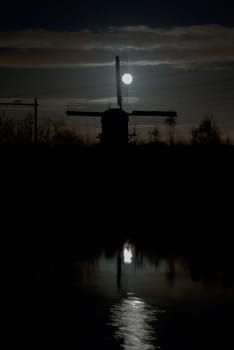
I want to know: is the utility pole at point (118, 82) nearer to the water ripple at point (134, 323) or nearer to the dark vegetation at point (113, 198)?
the dark vegetation at point (113, 198)

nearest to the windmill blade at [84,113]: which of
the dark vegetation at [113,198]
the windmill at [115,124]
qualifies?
the windmill at [115,124]

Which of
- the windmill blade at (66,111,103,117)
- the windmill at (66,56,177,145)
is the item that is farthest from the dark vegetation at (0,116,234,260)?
the windmill blade at (66,111,103,117)

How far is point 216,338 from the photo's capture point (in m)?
12.3

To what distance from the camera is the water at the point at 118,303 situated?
12.2m

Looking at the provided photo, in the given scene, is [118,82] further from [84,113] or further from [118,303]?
[118,303]

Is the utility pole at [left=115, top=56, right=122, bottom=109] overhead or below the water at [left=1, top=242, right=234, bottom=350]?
overhead

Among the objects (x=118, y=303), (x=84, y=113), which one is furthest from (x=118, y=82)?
(x=118, y=303)

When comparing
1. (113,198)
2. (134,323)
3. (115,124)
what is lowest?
(134,323)

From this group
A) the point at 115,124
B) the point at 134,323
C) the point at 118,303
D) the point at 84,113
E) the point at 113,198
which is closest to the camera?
the point at 134,323

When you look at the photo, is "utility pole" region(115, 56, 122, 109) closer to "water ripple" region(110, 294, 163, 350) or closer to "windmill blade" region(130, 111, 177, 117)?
"windmill blade" region(130, 111, 177, 117)

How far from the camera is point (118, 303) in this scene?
15.2m

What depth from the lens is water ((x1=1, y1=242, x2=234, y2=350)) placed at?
1220cm

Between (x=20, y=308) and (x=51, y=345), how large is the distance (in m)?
2.85

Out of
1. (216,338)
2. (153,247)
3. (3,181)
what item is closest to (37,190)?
(3,181)
